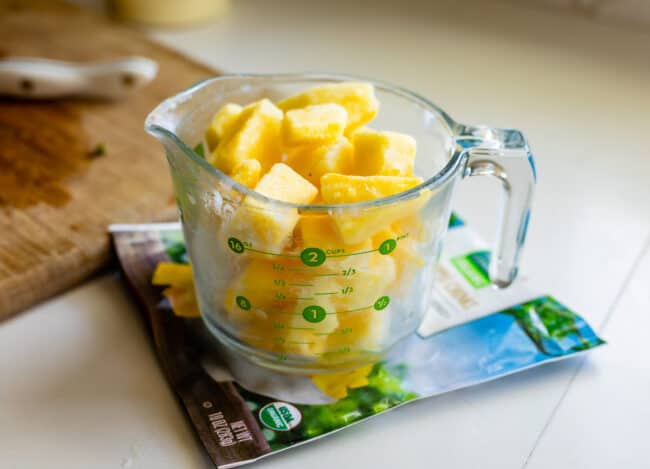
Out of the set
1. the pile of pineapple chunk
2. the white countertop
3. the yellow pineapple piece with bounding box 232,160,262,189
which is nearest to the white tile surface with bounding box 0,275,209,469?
the white countertop

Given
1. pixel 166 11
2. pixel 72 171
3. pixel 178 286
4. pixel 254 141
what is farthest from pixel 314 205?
pixel 166 11

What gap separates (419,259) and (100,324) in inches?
13.3

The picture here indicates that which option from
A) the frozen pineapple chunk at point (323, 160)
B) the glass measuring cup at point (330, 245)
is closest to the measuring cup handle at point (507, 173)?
the glass measuring cup at point (330, 245)

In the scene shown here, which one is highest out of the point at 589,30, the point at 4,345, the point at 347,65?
the point at 589,30

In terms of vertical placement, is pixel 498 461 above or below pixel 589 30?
below

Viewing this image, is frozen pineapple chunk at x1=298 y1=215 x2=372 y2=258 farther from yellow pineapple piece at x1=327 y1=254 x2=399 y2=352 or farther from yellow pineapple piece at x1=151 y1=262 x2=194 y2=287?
yellow pineapple piece at x1=151 y1=262 x2=194 y2=287

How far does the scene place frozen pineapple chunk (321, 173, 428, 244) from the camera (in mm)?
536

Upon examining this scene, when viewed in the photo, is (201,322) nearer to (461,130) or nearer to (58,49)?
(461,130)

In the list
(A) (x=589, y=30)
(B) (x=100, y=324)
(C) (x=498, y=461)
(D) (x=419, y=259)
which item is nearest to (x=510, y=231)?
(D) (x=419, y=259)

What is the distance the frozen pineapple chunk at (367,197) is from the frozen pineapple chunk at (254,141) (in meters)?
0.09

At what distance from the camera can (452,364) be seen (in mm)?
663

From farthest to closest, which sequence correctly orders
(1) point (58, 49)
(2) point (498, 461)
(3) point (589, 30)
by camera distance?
1. (3) point (589, 30)
2. (1) point (58, 49)
3. (2) point (498, 461)

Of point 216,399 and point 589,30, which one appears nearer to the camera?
point 216,399

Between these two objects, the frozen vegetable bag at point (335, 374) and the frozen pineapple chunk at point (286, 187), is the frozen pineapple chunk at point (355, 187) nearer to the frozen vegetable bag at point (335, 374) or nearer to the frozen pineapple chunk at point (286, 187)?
the frozen pineapple chunk at point (286, 187)
